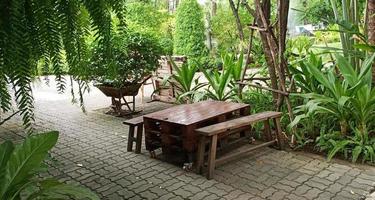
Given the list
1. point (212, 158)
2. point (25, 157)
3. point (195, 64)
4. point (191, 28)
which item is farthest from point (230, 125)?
point (191, 28)

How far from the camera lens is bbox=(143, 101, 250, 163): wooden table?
2961mm

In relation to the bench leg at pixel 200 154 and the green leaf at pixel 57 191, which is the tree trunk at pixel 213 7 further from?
the green leaf at pixel 57 191

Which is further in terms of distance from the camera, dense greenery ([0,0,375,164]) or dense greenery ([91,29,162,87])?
dense greenery ([91,29,162,87])

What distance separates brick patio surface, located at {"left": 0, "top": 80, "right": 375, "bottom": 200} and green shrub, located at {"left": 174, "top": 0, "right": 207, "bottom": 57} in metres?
7.01

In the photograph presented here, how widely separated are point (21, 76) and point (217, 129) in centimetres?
201

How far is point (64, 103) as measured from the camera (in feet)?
20.2

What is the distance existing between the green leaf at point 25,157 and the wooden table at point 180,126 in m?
1.52

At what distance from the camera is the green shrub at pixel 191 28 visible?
413 inches

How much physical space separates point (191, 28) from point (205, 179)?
8.27 meters

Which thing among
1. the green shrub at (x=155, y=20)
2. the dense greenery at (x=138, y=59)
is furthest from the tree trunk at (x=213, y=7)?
the dense greenery at (x=138, y=59)

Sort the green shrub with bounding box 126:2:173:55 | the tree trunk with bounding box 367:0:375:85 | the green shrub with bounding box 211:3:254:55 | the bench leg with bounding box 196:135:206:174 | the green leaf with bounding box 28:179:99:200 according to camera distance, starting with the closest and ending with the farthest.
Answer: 1. the green leaf with bounding box 28:179:99:200
2. the bench leg with bounding box 196:135:206:174
3. the tree trunk with bounding box 367:0:375:85
4. the green shrub with bounding box 126:2:173:55
5. the green shrub with bounding box 211:3:254:55

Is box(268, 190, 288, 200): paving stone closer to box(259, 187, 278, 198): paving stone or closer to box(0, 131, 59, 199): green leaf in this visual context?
box(259, 187, 278, 198): paving stone

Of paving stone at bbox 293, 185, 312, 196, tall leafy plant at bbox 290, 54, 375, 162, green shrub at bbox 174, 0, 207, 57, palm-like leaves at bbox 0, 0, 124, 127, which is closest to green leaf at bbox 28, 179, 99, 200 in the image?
palm-like leaves at bbox 0, 0, 124, 127

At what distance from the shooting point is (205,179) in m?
2.80
